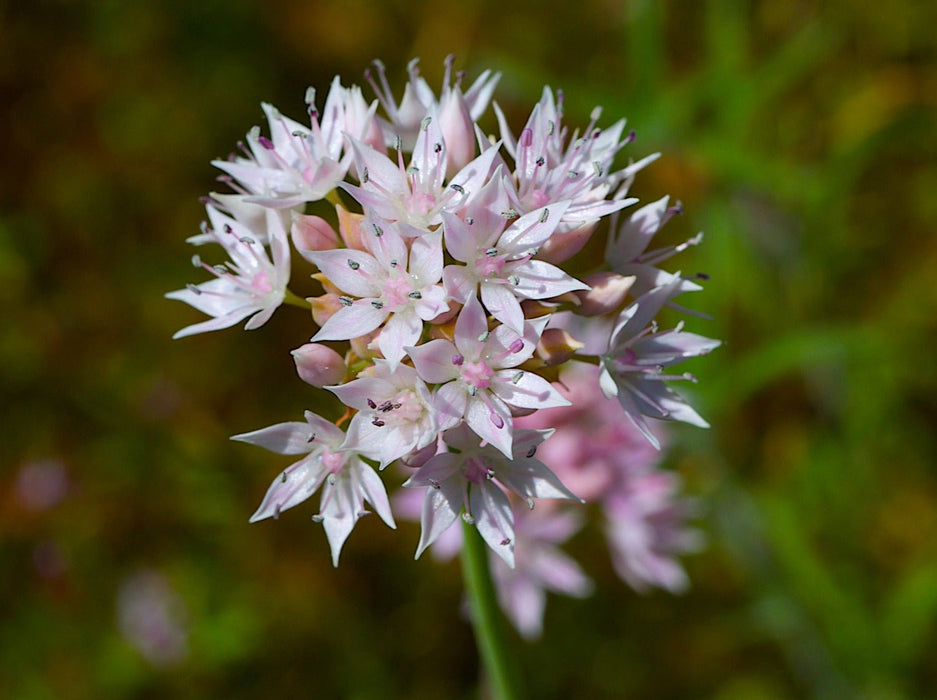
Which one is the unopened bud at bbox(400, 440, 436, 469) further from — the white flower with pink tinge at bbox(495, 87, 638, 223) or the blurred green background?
the blurred green background

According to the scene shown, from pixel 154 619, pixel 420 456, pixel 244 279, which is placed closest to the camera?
pixel 420 456

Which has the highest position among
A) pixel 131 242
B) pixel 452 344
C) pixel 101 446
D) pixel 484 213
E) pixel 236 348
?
pixel 131 242

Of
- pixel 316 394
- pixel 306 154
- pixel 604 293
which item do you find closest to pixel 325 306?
pixel 306 154

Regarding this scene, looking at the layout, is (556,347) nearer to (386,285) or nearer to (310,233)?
(386,285)

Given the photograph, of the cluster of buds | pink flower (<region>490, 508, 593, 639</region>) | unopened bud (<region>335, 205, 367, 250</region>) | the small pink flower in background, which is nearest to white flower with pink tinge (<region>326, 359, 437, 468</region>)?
the cluster of buds

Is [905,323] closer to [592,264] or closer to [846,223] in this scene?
[846,223]

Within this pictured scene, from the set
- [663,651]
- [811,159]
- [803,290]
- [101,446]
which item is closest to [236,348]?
[101,446]

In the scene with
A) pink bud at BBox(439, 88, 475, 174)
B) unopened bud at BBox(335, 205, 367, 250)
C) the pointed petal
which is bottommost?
the pointed petal
